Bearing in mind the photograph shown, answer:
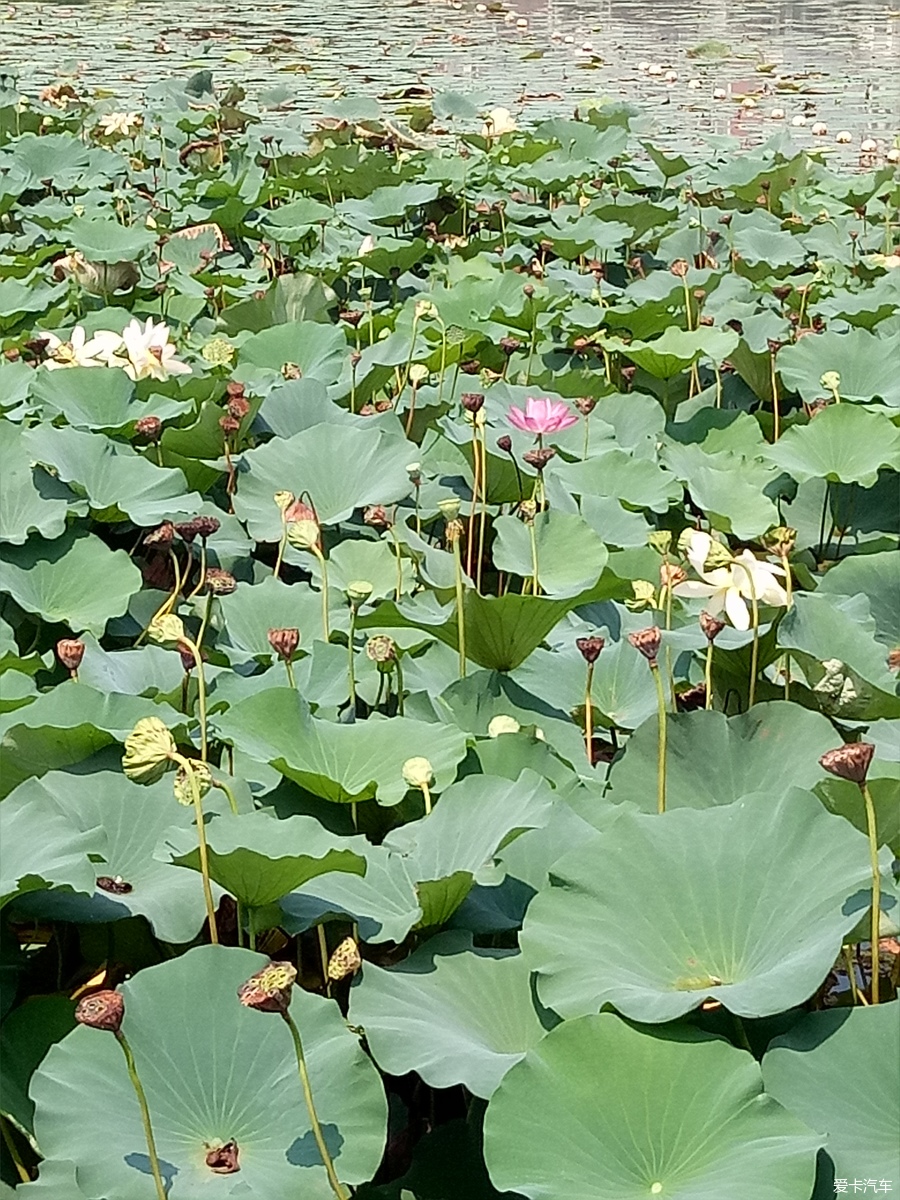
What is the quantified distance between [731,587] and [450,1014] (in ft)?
2.02

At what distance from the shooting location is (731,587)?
56.7 inches

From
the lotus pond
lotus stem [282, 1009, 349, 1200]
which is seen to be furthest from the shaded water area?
lotus stem [282, 1009, 349, 1200]

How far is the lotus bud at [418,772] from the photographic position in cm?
115

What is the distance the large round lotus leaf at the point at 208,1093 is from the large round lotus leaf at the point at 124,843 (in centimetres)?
8

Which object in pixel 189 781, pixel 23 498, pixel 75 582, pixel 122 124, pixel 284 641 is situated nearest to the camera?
pixel 189 781

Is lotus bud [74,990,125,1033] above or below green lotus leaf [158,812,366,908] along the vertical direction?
above

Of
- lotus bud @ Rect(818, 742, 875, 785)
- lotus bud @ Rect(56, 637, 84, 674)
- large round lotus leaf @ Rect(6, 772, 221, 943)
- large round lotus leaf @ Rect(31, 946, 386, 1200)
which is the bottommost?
large round lotus leaf @ Rect(31, 946, 386, 1200)

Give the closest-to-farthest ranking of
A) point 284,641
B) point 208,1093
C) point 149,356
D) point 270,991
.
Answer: point 270,991, point 208,1093, point 284,641, point 149,356

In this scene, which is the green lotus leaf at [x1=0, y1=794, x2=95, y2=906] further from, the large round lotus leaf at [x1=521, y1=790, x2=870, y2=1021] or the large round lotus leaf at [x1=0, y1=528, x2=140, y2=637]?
the large round lotus leaf at [x1=0, y1=528, x2=140, y2=637]

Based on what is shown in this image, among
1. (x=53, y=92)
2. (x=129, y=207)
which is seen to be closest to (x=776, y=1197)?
(x=129, y=207)

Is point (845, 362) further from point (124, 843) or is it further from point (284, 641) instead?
point (124, 843)

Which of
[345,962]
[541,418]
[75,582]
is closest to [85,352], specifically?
[75,582]

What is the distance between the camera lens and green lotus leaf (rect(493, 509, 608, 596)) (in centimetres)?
164

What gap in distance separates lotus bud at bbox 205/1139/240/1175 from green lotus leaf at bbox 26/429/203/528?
1.00m
